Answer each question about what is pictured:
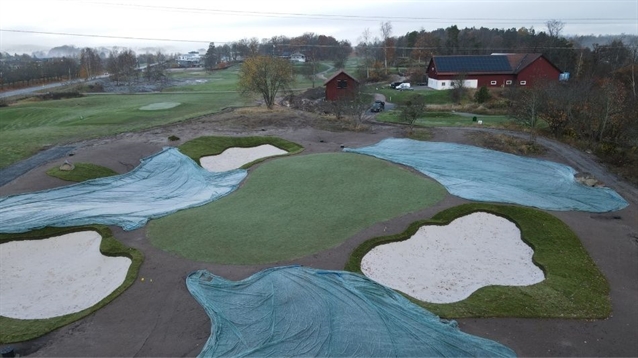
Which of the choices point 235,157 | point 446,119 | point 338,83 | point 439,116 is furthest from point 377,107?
point 235,157

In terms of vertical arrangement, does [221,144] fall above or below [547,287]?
above

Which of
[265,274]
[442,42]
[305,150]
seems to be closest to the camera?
[265,274]

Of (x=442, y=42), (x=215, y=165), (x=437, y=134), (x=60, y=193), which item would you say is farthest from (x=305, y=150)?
(x=442, y=42)

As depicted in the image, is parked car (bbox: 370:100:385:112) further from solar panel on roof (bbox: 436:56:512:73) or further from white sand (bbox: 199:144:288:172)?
white sand (bbox: 199:144:288:172)

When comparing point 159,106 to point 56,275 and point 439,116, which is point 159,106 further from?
point 56,275

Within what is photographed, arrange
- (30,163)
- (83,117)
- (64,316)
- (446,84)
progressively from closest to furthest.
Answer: (64,316)
(30,163)
(83,117)
(446,84)

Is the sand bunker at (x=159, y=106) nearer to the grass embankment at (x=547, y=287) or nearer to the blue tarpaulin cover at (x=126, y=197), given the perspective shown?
the blue tarpaulin cover at (x=126, y=197)

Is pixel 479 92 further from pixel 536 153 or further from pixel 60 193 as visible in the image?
pixel 60 193
